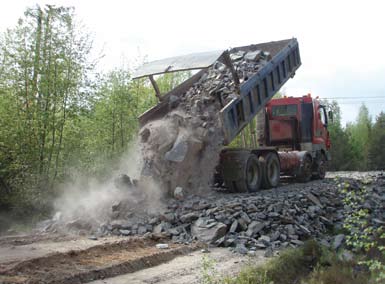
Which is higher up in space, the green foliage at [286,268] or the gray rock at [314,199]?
the gray rock at [314,199]

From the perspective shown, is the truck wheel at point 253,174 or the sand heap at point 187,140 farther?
the truck wheel at point 253,174

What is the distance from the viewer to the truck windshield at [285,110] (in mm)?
13969

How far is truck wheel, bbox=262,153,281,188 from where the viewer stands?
11281mm

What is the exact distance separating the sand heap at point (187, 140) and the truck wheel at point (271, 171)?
2031mm

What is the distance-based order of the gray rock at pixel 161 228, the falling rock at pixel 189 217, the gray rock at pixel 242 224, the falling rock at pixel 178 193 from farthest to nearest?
the falling rock at pixel 178 193 < the falling rock at pixel 189 217 < the gray rock at pixel 161 228 < the gray rock at pixel 242 224

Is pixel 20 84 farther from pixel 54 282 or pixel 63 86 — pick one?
pixel 54 282

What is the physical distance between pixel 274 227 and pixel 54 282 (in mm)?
3803

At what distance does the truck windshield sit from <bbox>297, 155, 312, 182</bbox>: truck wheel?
1.42m

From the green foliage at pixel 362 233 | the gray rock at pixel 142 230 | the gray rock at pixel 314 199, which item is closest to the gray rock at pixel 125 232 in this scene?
the gray rock at pixel 142 230

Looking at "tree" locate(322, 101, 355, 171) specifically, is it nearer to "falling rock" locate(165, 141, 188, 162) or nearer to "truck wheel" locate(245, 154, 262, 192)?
"truck wheel" locate(245, 154, 262, 192)

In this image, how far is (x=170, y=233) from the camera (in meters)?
7.47

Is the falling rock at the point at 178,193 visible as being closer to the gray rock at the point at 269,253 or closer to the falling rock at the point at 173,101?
the falling rock at the point at 173,101

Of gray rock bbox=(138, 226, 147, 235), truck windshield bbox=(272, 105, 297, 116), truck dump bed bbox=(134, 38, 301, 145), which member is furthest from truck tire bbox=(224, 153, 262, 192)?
truck windshield bbox=(272, 105, 297, 116)

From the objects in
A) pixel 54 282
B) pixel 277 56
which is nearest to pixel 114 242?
pixel 54 282
